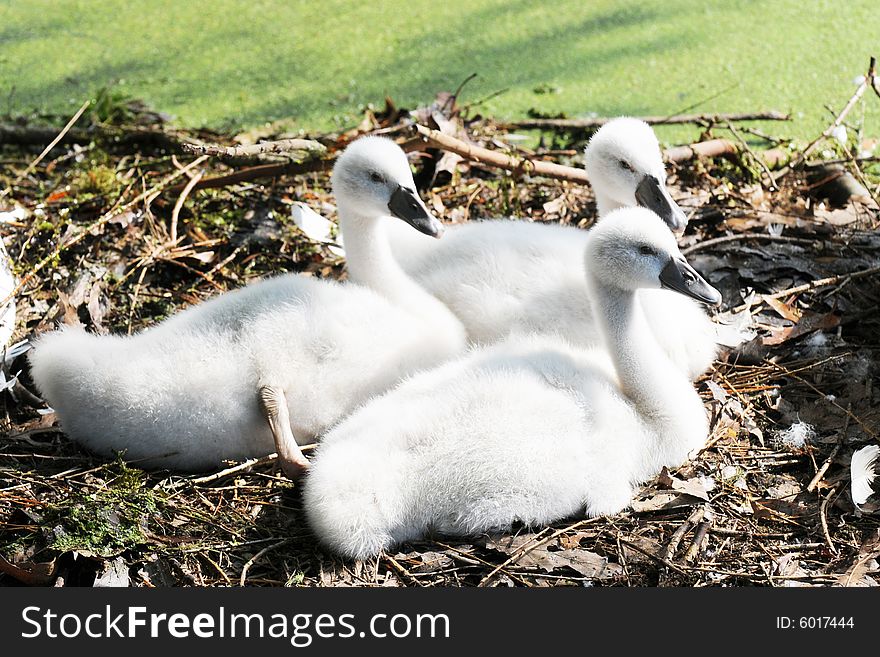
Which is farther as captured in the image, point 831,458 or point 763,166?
point 763,166

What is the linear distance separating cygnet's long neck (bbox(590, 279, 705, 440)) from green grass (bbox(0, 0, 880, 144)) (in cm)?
198

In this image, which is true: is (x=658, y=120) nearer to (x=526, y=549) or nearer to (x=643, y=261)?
(x=643, y=261)

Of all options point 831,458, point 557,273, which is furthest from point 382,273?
point 831,458

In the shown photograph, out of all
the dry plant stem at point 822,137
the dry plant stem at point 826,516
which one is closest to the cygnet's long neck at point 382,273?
the dry plant stem at point 826,516

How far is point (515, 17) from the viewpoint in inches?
218

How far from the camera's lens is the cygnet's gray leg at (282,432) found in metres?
2.88

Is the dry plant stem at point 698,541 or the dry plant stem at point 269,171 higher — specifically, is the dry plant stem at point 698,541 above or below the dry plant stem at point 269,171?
below

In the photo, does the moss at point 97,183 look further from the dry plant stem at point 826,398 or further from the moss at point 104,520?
the dry plant stem at point 826,398

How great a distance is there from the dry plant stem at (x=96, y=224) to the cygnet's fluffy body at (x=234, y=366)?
0.57 metres

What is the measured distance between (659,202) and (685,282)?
1.72 ft

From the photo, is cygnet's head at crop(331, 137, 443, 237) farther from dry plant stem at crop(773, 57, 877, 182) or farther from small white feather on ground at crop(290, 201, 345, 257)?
dry plant stem at crop(773, 57, 877, 182)

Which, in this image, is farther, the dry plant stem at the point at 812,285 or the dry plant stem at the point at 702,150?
the dry plant stem at the point at 702,150

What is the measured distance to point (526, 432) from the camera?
8.81ft

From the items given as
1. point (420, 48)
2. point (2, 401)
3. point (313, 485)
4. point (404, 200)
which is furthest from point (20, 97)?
point (313, 485)
